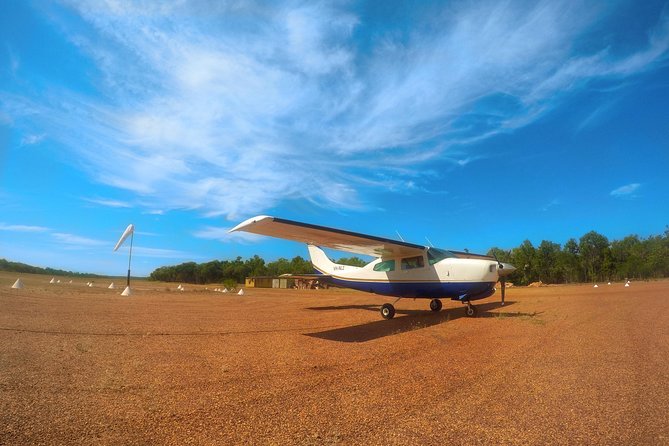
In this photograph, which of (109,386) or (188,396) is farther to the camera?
(109,386)

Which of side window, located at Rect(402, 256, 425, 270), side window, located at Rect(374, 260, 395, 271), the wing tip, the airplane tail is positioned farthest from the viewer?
the airplane tail

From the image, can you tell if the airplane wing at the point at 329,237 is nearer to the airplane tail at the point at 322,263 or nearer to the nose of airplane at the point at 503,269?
the airplane tail at the point at 322,263

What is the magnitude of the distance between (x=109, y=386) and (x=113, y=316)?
8.25 m

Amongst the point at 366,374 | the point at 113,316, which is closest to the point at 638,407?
the point at 366,374

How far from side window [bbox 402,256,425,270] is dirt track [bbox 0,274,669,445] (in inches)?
223

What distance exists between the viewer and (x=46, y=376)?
4434 millimetres

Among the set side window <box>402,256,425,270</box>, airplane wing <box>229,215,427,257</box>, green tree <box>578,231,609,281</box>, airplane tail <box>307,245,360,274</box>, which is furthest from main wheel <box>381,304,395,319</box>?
green tree <box>578,231,609,281</box>

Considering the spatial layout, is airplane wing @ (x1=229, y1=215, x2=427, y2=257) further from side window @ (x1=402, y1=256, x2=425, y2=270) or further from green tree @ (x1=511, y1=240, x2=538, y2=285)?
green tree @ (x1=511, y1=240, x2=538, y2=285)

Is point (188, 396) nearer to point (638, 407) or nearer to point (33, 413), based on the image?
point (33, 413)

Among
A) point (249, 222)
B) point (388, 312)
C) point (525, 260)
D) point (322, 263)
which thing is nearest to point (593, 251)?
point (525, 260)

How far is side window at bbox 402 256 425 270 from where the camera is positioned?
538 inches

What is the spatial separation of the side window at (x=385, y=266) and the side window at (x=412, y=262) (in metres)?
0.53

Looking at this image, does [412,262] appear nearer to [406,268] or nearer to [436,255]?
[406,268]

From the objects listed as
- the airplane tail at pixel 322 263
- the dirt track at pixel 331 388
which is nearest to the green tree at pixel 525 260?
the airplane tail at pixel 322 263
